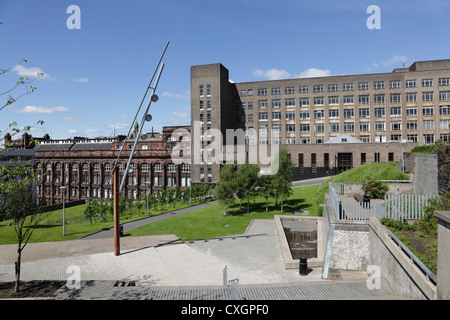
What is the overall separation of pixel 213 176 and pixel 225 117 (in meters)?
15.6

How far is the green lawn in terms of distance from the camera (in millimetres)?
25031

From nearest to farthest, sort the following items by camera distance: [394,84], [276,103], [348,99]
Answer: [394,84] < [348,99] < [276,103]

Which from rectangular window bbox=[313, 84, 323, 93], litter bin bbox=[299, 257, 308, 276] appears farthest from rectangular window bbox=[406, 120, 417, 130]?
litter bin bbox=[299, 257, 308, 276]

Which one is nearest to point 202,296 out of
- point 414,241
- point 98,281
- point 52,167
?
point 98,281

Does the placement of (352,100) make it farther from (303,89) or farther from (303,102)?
(303,89)

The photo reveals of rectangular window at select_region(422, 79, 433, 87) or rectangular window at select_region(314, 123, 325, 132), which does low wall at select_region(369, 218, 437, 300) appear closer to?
rectangular window at select_region(314, 123, 325, 132)

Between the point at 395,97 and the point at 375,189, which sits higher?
the point at 395,97

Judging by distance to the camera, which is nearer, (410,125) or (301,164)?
(301,164)

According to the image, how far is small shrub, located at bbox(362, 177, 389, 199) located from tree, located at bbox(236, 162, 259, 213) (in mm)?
13180

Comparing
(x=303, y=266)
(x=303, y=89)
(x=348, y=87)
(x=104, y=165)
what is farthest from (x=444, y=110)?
(x=104, y=165)

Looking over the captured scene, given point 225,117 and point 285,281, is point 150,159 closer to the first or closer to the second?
point 225,117

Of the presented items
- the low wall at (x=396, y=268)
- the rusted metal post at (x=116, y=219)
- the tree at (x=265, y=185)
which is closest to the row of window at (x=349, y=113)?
the tree at (x=265, y=185)

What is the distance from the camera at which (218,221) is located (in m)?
29.9

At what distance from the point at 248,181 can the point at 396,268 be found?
884 inches
